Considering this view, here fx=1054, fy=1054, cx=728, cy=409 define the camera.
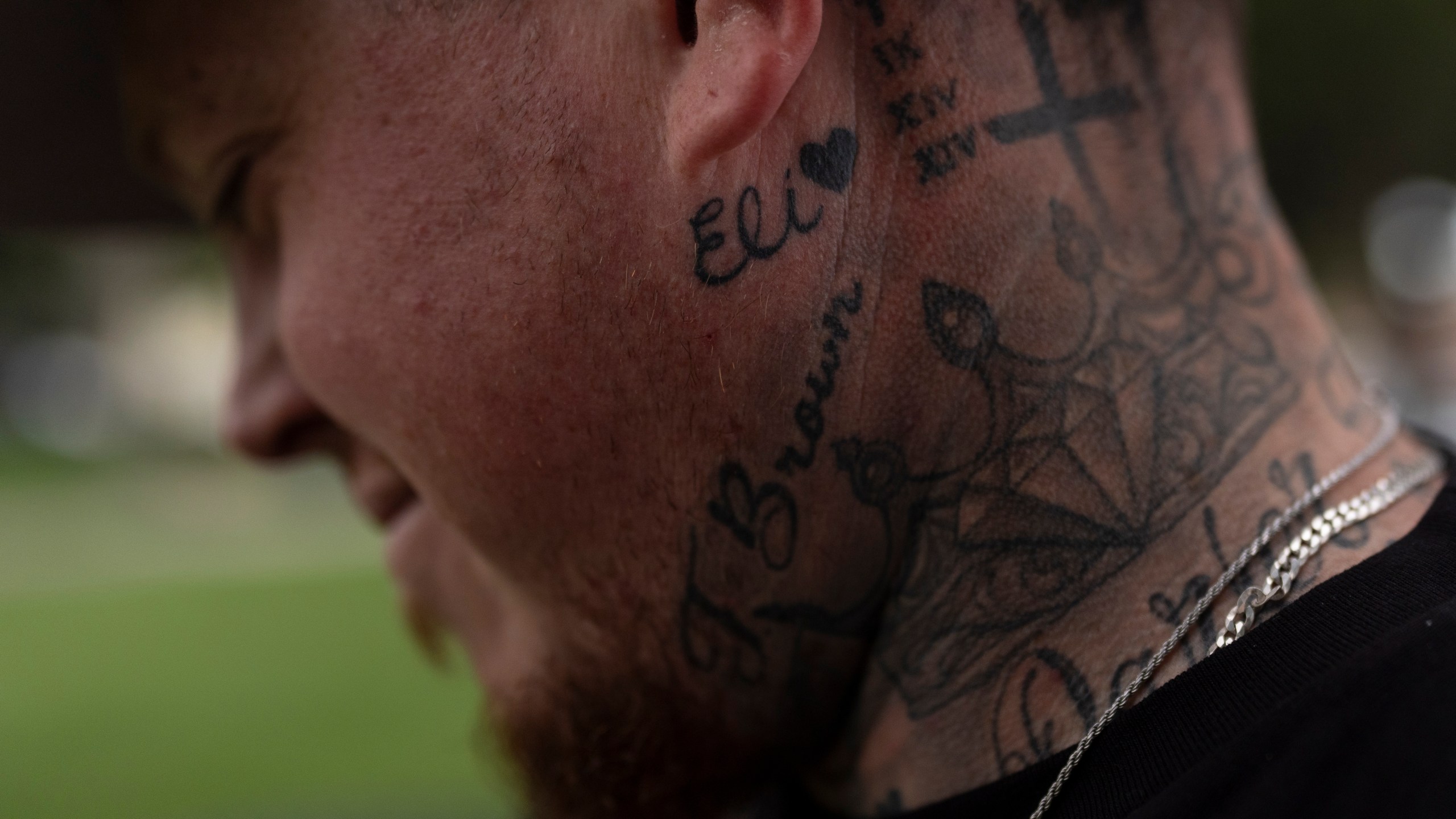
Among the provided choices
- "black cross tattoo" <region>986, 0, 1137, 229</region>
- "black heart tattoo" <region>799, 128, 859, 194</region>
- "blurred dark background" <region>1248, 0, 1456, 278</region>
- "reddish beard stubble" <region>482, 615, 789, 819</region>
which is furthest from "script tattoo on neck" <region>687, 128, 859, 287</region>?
"blurred dark background" <region>1248, 0, 1456, 278</region>

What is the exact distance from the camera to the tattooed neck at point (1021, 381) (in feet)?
3.39

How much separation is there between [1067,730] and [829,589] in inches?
11.4

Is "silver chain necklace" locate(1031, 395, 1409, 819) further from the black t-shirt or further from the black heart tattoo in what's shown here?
the black heart tattoo

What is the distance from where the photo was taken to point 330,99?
116 cm

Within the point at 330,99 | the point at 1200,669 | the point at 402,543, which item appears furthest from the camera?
the point at 402,543

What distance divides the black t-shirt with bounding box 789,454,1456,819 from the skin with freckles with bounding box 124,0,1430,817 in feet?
0.16

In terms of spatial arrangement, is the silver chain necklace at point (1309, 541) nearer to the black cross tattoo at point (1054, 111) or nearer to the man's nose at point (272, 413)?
the black cross tattoo at point (1054, 111)

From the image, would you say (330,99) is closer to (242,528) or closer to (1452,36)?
(1452,36)

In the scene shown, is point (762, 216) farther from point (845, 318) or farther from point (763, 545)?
point (763, 545)

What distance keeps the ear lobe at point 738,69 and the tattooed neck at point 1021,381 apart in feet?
0.24

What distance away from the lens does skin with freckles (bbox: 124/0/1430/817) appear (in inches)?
40.5

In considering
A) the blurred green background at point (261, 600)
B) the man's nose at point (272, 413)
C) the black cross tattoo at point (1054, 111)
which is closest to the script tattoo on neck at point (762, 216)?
Answer: the black cross tattoo at point (1054, 111)

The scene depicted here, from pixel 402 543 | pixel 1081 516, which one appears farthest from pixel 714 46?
pixel 402 543

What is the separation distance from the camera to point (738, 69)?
96 cm
